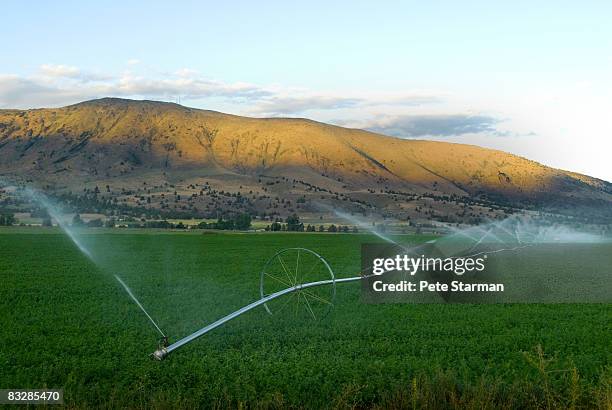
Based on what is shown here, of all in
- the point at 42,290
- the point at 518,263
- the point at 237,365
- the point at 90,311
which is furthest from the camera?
the point at 518,263

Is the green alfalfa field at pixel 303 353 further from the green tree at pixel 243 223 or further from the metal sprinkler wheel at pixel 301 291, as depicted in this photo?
the green tree at pixel 243 223

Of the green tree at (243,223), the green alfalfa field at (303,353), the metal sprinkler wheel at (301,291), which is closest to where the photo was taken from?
the green alfalfa field at (303,353)

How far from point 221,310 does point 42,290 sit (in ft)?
27.9

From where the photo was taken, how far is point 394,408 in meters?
10.7

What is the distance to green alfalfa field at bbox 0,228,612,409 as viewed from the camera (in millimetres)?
11047

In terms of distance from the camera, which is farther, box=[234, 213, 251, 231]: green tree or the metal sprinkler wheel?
box=[234, 213, 251, 231]: green tree

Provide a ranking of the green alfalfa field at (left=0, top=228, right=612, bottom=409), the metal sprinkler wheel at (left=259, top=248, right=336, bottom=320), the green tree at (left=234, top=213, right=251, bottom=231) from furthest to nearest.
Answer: the green tree at (left=234, top=213, right=251, bottom=231) < the metal sprinkler wheel at (left=259, top=248, right=336, bottom=320) < the green alfalfa field at (left=0, top=228, right=612, bottom=409)

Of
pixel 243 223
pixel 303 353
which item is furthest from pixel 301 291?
pixel 243 223

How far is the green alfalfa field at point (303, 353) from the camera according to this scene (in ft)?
36.2

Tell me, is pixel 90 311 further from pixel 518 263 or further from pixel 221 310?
pixel 518 263

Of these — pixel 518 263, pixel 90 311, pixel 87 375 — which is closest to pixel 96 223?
pixel 518 263

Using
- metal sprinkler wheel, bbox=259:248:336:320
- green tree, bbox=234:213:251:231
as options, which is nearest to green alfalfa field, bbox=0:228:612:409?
metal sprinkler wheel, bbox=259:248:336:320

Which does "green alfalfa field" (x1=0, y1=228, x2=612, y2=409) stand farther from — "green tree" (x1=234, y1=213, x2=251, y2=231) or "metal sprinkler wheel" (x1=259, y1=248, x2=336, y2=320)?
"green tree" (x1=234, y1=213, x2=251, y2=231)

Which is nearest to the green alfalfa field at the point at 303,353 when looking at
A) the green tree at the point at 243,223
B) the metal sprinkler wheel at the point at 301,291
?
the metal sprinkler wheel at the point at 301,291
